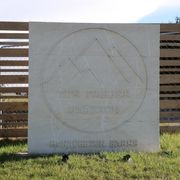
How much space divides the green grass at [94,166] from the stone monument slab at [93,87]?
36 centimetres

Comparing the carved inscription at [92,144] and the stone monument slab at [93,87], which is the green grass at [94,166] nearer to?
the carved inscription at [92,144]

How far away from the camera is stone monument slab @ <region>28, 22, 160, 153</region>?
330 inches

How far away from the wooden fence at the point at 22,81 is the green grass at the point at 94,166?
1.37m

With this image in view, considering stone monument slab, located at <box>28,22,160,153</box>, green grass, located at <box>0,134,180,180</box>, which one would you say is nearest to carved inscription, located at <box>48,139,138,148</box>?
stone monument slab, located at <box>28,22,160,153</box>

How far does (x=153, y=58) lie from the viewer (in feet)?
28.3

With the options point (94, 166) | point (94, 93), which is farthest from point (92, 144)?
point (94, 166)

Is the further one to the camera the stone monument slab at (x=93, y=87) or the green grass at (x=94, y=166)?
the stone monument slab at (x=93, y=87)

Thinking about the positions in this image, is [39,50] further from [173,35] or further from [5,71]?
[173,35]

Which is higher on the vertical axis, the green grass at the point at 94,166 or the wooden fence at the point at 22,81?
the wooden fence at the point at 22,81

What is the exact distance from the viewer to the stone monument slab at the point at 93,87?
8.39 meters

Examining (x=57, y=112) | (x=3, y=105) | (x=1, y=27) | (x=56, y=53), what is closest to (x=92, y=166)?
(x=57, y=112)

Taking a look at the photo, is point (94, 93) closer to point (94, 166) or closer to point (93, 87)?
point (93, 87)

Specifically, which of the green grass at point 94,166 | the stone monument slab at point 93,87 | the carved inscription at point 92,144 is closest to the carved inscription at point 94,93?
the stone monument slab at point 93,87

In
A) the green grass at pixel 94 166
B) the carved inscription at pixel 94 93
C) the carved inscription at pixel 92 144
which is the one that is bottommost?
the green grass at pixel 94 166
